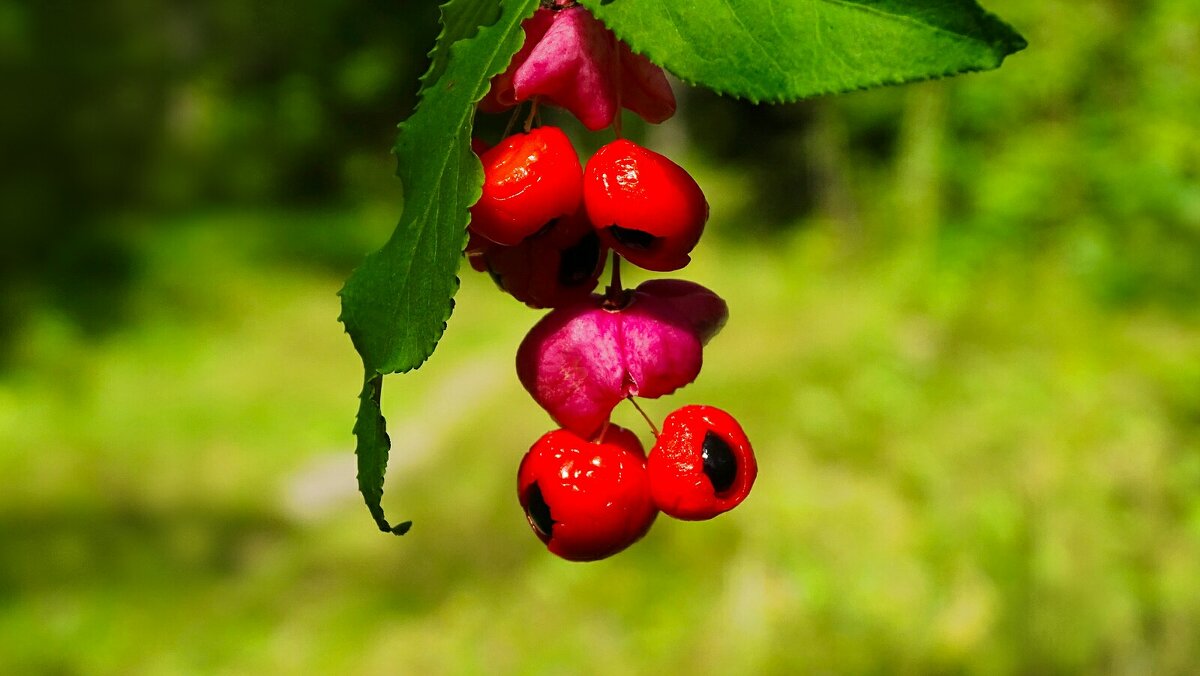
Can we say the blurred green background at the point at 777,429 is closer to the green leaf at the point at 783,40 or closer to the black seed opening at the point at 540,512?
the black seed opening at the point at 540,512

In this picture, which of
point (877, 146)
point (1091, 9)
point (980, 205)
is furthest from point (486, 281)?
point (1091, 9)

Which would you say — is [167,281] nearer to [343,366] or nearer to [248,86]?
[343,366]

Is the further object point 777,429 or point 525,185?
point 777,429

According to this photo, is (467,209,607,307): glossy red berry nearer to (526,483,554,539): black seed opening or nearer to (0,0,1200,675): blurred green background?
(526,483,554,539): black seed opening

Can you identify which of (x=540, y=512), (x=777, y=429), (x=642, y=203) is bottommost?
(x=777, y=429)

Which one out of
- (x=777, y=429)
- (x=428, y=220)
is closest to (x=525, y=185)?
(x=428, y=220)

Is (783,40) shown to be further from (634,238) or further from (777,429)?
(777,429)

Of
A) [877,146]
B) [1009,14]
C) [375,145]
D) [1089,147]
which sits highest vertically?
[1009,14]
